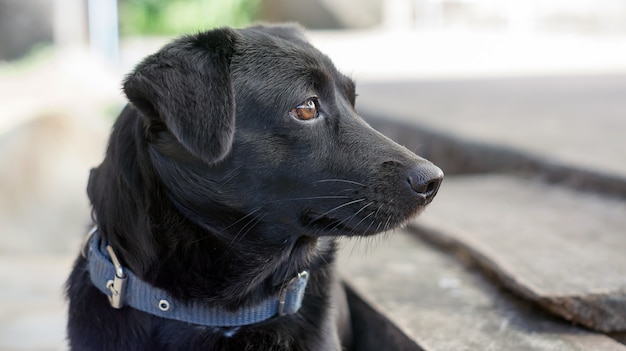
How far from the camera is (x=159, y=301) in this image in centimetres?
190

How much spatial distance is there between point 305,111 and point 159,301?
572mm

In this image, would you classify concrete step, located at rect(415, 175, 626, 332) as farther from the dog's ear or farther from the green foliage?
the green foliage

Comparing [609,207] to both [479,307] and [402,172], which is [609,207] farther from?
[402,172]

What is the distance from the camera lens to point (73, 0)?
8.86 metres

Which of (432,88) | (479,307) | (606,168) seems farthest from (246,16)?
(479,307)

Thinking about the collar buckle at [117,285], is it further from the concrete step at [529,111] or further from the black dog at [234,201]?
the concrete step at [529,111]

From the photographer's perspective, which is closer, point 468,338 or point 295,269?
point 295,269

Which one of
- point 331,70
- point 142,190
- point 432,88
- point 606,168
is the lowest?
point 432,88

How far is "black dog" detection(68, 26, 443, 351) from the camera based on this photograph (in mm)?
1870

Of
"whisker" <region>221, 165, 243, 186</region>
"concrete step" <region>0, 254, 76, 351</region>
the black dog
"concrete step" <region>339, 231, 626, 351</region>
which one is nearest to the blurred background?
"concrete step" <region>0, 254, 76, 351</region>

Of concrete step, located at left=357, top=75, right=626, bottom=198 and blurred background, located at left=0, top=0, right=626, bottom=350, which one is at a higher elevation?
concrete step, located at left=357, top=75, right=626, bottom=198

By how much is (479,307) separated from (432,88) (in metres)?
4.52

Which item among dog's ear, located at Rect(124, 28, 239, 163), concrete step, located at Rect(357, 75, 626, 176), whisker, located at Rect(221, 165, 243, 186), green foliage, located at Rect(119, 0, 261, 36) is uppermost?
dog's ear, located at Rect(124, 28, 239, 163)

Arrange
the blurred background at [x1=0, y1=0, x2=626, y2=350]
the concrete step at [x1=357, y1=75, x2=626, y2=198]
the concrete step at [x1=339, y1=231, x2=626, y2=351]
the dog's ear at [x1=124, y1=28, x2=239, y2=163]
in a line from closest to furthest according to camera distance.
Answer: the dog's ear at [x1=124, y1=28, x2=239, y2=163] < the concrete step at [x1=339, y1=231, x2=626, y2=351] < the concrete step at [x1=357, y1=75, x2=626, y2=198] < the blurred background at [x1=0, y1=0, x2=626, y2=350]
